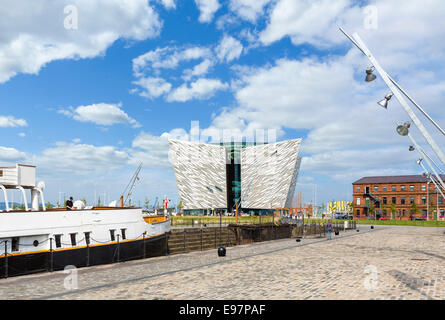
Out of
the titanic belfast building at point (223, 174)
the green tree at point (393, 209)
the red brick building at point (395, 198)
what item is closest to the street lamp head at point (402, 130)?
the red brick building at point (395, 198)

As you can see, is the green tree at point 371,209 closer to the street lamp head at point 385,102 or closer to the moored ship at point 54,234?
the moored ship at point 54,234

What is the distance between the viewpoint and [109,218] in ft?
71.9

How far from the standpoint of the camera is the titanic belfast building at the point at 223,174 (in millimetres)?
103125

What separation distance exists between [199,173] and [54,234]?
286ft

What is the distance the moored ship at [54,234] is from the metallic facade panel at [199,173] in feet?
265

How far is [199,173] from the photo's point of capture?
106 metres

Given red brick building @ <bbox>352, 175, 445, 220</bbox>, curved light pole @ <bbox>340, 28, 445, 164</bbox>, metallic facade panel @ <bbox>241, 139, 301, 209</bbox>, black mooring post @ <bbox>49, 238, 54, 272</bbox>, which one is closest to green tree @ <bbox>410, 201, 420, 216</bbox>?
red brick building @ <bbox>352, 175, 445, 220</bbox>

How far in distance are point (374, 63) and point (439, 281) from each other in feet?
32.2

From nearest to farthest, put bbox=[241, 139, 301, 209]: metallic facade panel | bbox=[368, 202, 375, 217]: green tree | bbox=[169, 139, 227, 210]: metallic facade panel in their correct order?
bbox=[368, 202, 375, 217]: green tree, bbox=[241, 139, 301, 209]: metallic facade panel, bbox=[169, 139, 227, 210]: metallic facade panel

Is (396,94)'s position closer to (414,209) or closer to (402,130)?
(402,130)

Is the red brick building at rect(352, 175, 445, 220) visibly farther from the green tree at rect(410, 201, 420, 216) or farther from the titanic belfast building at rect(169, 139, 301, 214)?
the titanic belfast building at rect(169, 139, 301, 214)

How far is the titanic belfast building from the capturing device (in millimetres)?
103125
